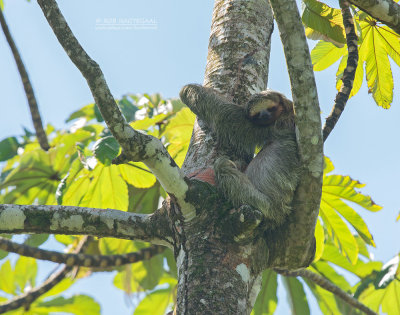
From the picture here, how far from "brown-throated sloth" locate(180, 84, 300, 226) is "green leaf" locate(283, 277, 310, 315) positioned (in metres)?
2.28

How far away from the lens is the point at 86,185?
22.4 feet

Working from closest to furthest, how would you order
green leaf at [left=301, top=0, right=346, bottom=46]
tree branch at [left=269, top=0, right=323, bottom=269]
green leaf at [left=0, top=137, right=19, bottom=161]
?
tree branch at [left=269, top=0, right=323, bottom=269], green leaf at [left=301, top=0, right=346, bottom=46], green leaf at [left=0, top=137, right=19, bottom=161]

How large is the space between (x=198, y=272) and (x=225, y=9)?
3109 mm

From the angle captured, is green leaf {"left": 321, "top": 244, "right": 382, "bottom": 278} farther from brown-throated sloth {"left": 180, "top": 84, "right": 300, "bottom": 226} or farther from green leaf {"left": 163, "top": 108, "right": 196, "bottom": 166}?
green leaf {"left": 163, "top": 108, "right": 196, "bottom": 166}

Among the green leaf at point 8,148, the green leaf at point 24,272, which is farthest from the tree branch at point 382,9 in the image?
the green leaf at point 24,272

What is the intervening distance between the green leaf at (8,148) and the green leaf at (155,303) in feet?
9.51

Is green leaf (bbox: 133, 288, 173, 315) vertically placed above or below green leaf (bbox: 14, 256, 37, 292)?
below

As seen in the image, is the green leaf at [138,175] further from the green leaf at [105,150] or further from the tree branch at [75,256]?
the green leaf at [105,150]

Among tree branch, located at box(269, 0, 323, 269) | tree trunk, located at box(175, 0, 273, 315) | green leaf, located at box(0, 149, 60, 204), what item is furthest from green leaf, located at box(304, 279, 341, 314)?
green leaf, located at box(0, 149, 60, 204)

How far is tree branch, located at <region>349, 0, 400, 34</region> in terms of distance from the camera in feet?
13.4

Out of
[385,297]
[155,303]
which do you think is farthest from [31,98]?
[385,297]

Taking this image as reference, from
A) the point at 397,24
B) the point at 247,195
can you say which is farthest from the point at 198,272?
the point at 397,24

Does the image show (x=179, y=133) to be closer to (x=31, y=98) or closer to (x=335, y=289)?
(x=31, y=98)

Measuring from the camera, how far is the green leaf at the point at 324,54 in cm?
626
